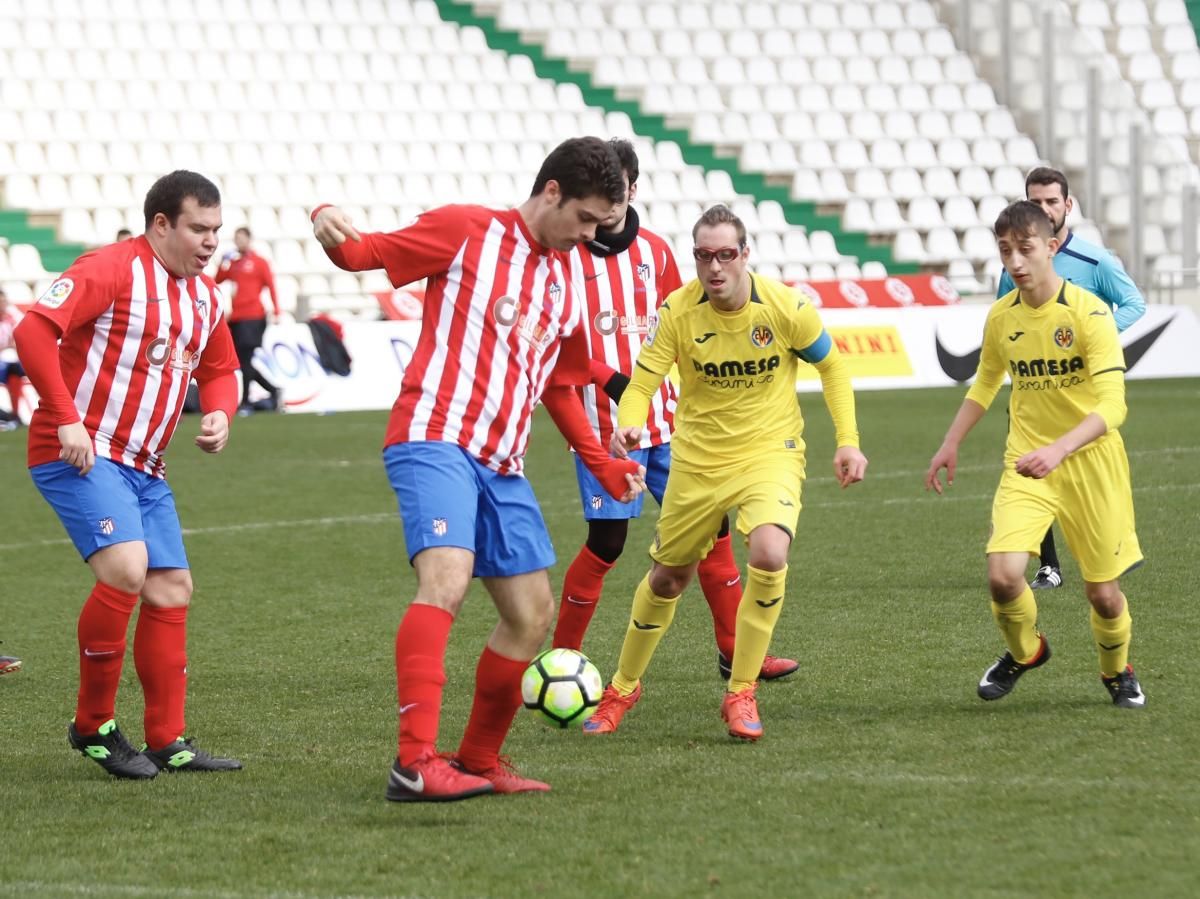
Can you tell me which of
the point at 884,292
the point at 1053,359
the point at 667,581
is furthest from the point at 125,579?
the point at 884,292

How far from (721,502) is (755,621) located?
0.40 metres

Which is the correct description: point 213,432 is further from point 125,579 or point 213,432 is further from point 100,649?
point 100,649

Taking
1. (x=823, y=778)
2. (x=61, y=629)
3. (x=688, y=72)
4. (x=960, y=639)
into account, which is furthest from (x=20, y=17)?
(x=823, y=778)

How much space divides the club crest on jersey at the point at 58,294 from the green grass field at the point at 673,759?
1.32 meters

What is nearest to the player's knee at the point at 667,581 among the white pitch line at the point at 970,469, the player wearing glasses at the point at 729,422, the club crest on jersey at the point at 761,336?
the player wearing glasses at the point at 729,422

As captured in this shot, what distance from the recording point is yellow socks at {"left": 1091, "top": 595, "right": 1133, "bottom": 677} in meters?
5.69

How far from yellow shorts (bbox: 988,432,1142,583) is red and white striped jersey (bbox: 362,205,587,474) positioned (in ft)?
5.75

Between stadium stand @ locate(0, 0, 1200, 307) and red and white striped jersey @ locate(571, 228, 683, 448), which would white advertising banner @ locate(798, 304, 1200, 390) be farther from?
red and white striped jersey @ locate(571, 228, 683, 448)

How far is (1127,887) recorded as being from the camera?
12.4ft

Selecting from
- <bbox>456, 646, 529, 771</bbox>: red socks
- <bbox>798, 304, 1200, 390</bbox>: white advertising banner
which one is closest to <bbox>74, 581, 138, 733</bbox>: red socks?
<bbox>456, 646, 529, 771</bbox>: red socks

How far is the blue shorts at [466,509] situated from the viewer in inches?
183

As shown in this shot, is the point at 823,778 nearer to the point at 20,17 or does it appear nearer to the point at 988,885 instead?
the point at 988,885

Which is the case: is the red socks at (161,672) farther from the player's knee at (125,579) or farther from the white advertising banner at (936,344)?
the white advertising banner at (936,344)

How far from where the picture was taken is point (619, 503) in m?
6.25
